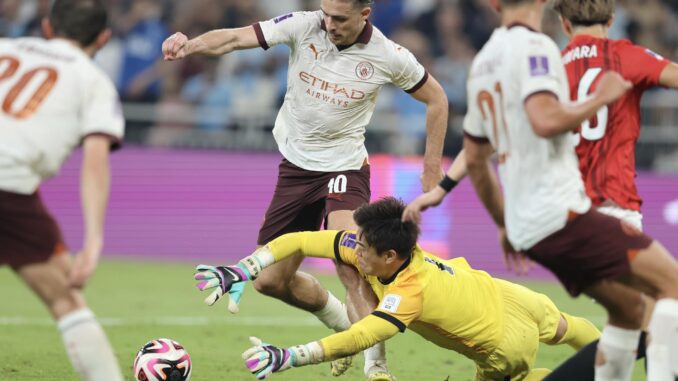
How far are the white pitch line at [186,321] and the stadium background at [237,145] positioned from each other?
359cm

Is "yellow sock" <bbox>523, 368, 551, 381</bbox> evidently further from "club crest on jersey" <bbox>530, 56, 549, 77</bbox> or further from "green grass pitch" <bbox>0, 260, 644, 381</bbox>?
"club crest on jersey" <bbox>530, 56, 549, 77</bbox>

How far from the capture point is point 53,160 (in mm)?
5715

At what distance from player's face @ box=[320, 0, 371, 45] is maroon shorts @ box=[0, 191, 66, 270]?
10.4 ft

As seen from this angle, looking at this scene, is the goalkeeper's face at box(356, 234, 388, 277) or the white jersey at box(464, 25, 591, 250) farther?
the goalkeeper's face at box(356, 234, 388, 277)

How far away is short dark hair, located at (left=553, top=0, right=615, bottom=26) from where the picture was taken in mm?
7008

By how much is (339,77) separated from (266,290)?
1732 mm

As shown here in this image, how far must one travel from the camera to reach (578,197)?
574 cm

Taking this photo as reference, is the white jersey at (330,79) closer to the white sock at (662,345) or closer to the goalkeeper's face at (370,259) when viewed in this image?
the goalkeeper's face at (370,259)

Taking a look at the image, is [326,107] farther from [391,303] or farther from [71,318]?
[71,318]

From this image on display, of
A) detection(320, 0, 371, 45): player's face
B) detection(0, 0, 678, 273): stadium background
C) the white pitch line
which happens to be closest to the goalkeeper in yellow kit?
detection(320, 0, 371, 45): player's face

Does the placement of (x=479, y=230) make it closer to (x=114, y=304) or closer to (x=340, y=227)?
(x=114, y=304)

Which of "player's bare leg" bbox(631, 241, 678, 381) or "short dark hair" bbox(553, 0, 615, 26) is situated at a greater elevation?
"short dark hair" bbox(553, 0, 615, 26)

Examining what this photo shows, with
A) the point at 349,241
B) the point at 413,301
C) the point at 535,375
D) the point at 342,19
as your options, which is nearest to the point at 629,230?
the point at 413,301

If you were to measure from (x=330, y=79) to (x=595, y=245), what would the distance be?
3.30 meters
